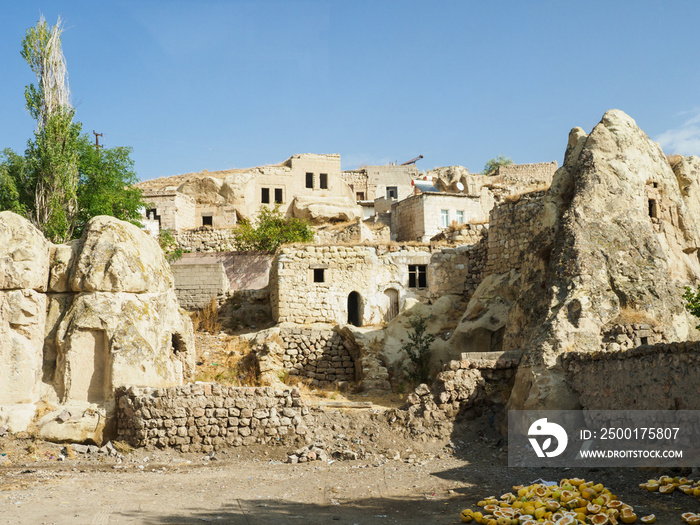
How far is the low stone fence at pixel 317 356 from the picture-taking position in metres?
18.8

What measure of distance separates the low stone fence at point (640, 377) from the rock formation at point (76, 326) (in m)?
7.57

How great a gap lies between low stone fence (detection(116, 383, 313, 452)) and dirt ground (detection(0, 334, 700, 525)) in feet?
0.73

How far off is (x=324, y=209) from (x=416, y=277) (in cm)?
1178

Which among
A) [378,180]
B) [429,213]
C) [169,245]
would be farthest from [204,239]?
[378,180]

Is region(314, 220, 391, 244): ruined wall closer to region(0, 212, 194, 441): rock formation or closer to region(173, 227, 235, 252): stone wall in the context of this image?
region(173, 227, 235, 252): stone wall

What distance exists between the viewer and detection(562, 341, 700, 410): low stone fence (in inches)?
338

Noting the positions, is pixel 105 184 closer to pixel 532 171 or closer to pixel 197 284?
pixel 197 284

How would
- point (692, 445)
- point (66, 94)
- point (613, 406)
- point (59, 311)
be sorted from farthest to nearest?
1. point (66, 94)
2. point (59, 311)
3. point (613, 406)
4. point (692, 445)

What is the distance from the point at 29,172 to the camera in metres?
18.8

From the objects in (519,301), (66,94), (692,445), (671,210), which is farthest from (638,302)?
(66,94)

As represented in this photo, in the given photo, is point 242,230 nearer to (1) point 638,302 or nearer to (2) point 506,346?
(2) point 506,346

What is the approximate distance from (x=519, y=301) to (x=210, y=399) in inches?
256

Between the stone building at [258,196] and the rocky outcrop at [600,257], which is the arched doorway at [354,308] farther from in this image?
the stone building at [258,196]

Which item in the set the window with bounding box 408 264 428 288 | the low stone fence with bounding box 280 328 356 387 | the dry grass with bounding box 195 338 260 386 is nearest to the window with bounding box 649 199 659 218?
the window with bounding box 408 264 428 288
